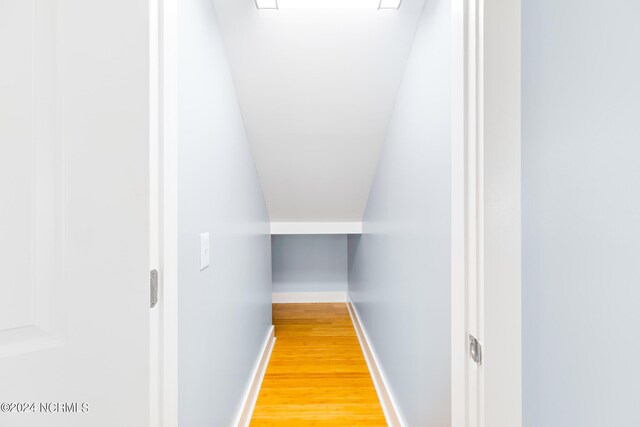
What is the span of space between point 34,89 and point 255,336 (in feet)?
6.03

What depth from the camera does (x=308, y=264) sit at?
154 inches

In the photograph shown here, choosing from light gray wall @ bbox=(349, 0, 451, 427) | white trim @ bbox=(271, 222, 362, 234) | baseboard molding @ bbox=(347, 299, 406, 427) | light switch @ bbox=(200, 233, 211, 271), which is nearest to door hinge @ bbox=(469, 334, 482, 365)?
light gray wall @ bbox=(349, 0, 451, 427)

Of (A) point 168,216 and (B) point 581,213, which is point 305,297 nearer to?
(A) point 168,216

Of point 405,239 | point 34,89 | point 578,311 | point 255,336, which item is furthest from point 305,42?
point 255,336

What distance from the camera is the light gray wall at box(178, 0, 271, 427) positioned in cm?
98

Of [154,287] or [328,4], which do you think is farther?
[328,4]

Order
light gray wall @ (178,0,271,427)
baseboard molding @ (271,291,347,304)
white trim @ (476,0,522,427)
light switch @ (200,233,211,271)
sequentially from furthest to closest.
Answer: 1. baseboard molding @ (271,291,347,304)
2. light switch @ (200,233,211,271)
3. light gray wall @ (178,0,271,427)
4. white trim @ (476,0,522,427)

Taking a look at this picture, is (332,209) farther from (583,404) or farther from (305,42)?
(583,404)

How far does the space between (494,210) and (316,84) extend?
47.7 inches

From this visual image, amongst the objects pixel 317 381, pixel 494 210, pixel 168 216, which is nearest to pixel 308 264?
pixel 317 381

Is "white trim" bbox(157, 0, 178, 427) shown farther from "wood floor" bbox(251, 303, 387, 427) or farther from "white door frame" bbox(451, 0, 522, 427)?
"wood floor" bbox(251, 303, 387, 427)

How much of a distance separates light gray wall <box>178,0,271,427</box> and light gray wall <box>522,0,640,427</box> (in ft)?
2.71

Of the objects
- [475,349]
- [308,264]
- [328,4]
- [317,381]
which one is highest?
Result: [328,4]

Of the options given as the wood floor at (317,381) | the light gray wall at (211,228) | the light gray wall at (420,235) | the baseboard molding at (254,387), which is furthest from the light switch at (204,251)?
the wood floor at (317,381)
